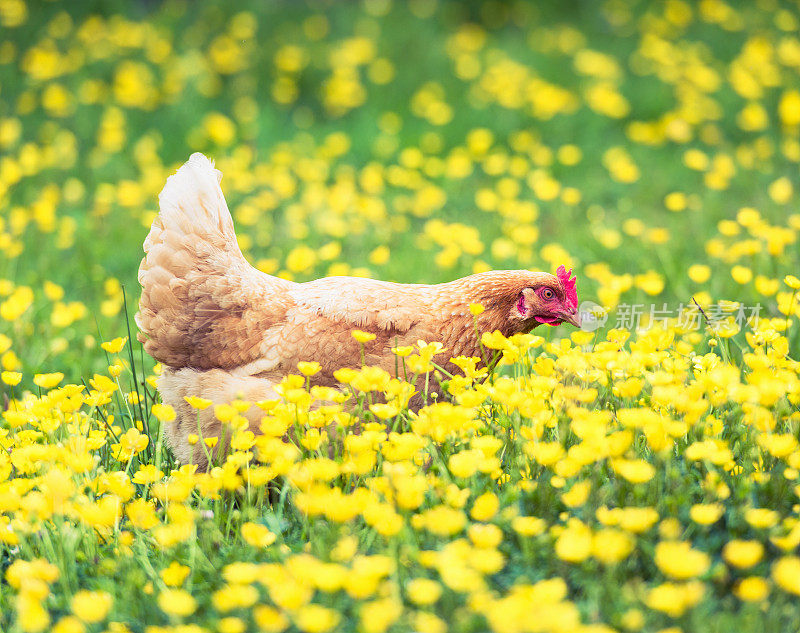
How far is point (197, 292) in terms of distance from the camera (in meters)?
2.83

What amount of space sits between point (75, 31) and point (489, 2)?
15.4ft

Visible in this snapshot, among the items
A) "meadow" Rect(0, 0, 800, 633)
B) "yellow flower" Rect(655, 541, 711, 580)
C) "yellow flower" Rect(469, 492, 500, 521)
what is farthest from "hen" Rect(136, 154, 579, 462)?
"yellow flower" Rect(655, 541, 711, 580)

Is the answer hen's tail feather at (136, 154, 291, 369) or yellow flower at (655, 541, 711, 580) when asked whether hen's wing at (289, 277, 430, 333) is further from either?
yellow flower at (655, 541, 711, 580)

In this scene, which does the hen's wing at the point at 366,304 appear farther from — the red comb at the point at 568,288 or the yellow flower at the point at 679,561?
the yellow flower at the point at 679,561

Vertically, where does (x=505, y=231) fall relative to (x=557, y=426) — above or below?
above

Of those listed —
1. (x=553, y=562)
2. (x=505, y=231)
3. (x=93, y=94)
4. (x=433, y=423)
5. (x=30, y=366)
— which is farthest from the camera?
(x=93, y=94)

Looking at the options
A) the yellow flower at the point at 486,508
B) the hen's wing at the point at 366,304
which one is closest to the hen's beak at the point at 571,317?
the hen's wing at the point at 366,304

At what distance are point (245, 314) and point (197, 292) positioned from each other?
18cm

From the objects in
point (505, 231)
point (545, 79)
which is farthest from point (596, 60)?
point (505, 231)

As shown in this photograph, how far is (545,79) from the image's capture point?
7.89 meters

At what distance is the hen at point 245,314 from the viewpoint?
279 cm

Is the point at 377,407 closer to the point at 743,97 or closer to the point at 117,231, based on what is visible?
the point at 117,231

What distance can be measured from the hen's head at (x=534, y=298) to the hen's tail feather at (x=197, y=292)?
2.62 ft

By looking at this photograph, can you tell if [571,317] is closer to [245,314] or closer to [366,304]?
[366,304]
